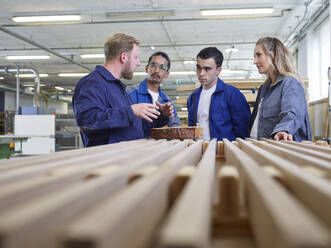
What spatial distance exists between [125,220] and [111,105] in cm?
210

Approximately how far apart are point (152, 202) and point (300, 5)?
28.8 feet

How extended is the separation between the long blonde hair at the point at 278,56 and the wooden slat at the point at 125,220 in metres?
2.35

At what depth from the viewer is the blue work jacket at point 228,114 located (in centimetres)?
311

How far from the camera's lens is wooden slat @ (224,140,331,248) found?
0.30 metres

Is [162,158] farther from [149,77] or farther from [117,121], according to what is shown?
[149,77]

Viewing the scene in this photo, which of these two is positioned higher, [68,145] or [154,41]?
[154,41]

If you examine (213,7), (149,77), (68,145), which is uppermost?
(213,7)

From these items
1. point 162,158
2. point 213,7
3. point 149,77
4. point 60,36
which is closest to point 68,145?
point 60,36

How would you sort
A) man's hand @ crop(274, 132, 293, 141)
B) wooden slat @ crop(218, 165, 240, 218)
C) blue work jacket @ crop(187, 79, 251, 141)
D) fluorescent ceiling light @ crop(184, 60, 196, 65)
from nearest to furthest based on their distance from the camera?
wooden slat @ crop(218, 165, 240, 218), man's hand @ crop(274, 132, 293, 141), blue work jacket @ crop(187, 79, 251, 141), fluorescent ceiling light @ crop(184, 60, 196, 65)

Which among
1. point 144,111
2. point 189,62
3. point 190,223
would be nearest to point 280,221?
point 190,223

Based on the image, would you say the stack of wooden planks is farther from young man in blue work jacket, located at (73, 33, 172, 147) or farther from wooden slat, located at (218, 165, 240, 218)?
young man in blue work jacket, located at (73, 33, 172, 147)

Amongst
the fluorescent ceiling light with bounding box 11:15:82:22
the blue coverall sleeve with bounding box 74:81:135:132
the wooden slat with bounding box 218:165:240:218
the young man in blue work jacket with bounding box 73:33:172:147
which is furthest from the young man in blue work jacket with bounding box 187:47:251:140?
the fluorescent ceiling light with bounding box 11:15:82:22

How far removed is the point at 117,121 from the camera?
6.93 ft

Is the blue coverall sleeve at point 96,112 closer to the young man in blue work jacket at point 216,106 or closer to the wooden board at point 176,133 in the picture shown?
the wooden board at point 176,133
